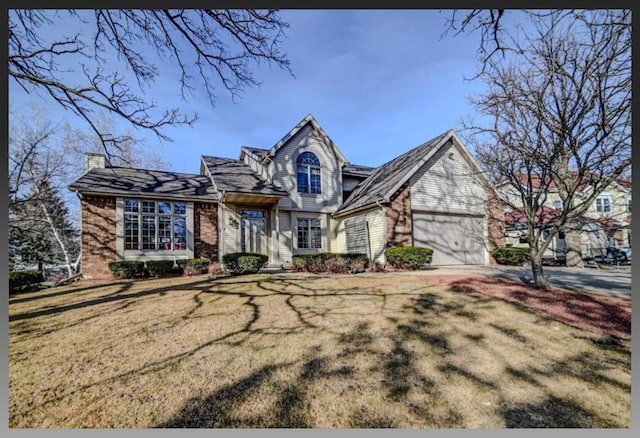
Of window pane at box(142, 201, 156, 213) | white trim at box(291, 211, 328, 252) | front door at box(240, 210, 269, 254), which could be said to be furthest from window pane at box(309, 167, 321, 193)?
window pane at box(142, 201, 156, 213)

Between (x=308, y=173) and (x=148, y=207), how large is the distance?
668 cm

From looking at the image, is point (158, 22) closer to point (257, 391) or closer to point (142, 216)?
point (257, 391)

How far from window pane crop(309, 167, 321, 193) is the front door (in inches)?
100

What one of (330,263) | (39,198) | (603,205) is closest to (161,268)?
(39,198)

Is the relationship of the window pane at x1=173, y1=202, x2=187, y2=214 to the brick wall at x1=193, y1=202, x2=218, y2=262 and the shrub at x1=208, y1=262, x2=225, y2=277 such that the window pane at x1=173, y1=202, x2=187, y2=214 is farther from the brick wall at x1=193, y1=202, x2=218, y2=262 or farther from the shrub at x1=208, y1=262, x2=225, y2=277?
the shrub at x1=208, y1=262, x2=225, y2=277

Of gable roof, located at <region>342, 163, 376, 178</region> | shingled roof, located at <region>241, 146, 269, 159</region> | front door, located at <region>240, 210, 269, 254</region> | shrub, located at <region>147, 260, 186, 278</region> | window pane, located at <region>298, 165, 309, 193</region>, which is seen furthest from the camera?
gable roof, located at <region>342, 163, 376, 178</region>

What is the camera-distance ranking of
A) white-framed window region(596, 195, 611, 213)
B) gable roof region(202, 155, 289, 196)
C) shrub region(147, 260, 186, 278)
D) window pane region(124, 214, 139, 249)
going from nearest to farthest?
white-framed window region(596, 195, 611, 213) < shrub region(147, 260, 186, 278) < window pane region(124, 214, 139, 249) < gable roof region(202, 155, 289, 196)

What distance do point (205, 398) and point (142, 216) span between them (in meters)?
10.0

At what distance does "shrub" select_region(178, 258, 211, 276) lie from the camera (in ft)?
34.6

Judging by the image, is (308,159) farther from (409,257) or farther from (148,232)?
(148,232)

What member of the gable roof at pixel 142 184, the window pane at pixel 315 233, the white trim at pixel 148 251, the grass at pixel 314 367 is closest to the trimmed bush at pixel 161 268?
the white trim at pixel 148 251

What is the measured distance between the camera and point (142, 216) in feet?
36.2

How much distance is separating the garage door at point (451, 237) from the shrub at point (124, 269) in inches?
409

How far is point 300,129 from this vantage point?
1352 centimetres
